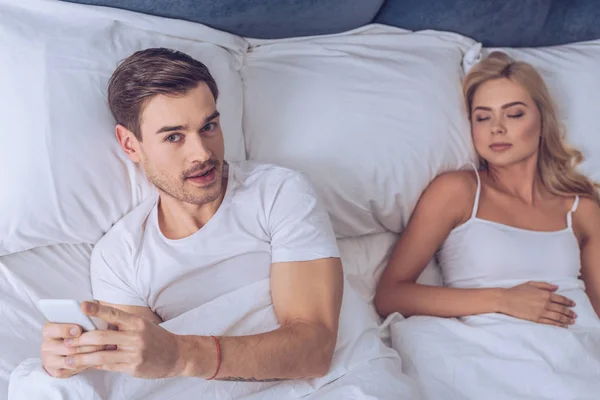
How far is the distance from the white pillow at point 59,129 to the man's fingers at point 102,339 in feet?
1.26

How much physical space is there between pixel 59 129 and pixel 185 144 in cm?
26

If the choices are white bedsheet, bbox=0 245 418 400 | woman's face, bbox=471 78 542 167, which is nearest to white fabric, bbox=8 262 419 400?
white bedsheet, bbox=0 245 418 400

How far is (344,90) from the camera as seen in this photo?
165 centimetres

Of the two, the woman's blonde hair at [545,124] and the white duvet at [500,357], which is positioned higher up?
the woman's blonde hair at [545,124]

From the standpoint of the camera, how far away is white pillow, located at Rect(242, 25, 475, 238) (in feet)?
5.29

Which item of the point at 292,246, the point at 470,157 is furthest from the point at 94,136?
the point at 470,157

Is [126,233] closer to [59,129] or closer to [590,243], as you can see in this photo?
[59,129]

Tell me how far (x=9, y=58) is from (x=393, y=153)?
0.83 meters

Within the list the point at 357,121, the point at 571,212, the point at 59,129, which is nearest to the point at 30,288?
the point at 59,129

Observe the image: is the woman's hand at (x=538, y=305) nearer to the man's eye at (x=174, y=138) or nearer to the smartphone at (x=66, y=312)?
the man's eye at (x=174, y=138)

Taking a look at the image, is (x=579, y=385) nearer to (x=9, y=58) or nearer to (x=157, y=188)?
(x=157, y=188)

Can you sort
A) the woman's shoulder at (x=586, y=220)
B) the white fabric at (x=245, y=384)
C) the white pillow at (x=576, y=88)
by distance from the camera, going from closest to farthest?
the white fabric at (x=245, y=384)
the woman's shoulder at (x=586, y=220)
the white pillow at (x=576, y=88)

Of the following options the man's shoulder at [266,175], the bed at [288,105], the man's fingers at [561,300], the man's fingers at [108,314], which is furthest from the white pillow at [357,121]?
the man's fingers at [108,314]

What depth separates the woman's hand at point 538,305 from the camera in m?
1.49
